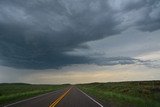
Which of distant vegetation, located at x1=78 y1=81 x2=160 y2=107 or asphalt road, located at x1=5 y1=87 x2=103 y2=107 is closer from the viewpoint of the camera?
asphalt road, located at x1=5 y1=87 x2=103 y2=107

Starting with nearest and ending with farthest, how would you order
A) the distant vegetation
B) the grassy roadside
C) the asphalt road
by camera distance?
the asphalt road → the distant vegetation → the grassy roadside

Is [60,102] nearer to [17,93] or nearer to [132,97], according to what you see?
[132,97]

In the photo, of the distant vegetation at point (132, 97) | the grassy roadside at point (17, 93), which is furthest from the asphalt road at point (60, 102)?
the grassy roadside at point (17, 93)

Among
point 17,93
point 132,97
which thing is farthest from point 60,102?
point 17,93

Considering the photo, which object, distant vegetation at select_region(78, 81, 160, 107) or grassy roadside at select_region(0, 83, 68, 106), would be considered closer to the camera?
distant vegetation at select_region(78, 81, 160, 107)

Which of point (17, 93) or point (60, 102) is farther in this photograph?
point (17, 93)

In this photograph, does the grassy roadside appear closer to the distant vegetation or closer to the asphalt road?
the asphalt road

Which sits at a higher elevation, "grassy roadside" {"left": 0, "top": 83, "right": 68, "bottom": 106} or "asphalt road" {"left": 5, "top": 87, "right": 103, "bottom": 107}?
"grassy roadside" {"left": 0, "top": 83, "right": 68, "bottom": 106}

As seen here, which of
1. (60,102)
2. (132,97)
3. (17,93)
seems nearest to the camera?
(60,102)

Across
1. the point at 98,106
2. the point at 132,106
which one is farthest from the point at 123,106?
the point at 98,106

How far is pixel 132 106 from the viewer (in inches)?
724

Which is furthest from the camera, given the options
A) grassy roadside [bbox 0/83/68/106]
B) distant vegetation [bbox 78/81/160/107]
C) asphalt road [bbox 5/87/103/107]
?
grassy roadside [bbox 0/83/68/106]

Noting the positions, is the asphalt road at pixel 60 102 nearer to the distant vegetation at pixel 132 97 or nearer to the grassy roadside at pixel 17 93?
the distant vegetation at pixel 132 97

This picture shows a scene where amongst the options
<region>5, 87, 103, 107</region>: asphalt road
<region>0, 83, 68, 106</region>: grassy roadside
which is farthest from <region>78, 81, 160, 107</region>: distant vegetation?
<region>0, 83, 68, 106</region>: grassy roadside
